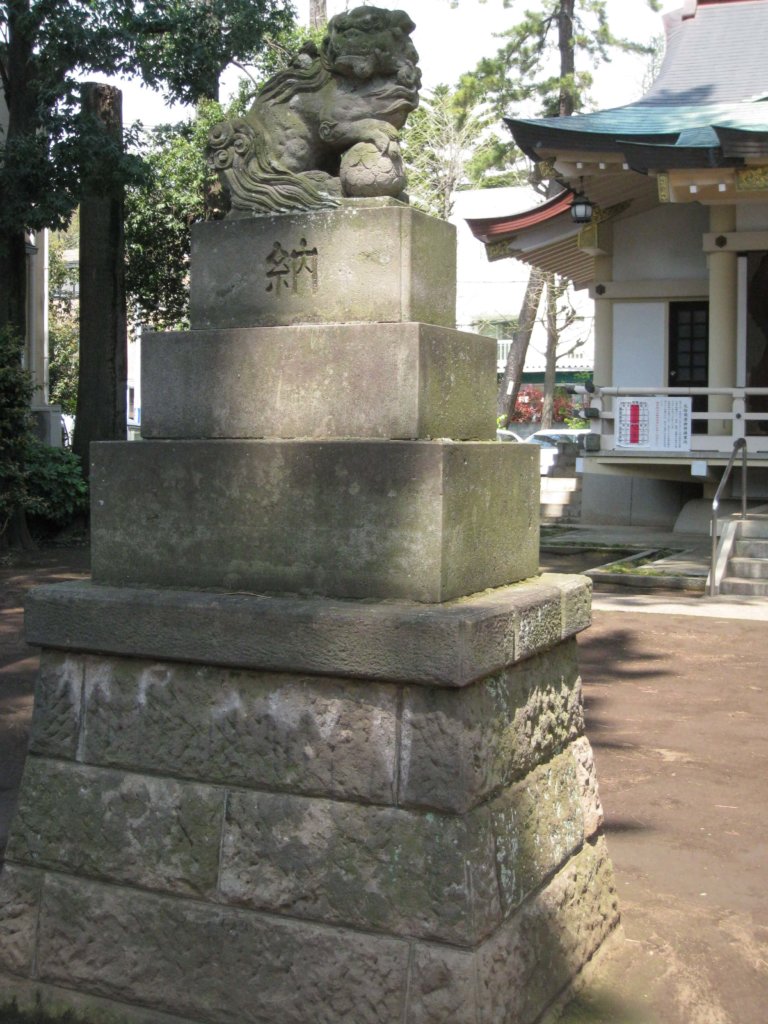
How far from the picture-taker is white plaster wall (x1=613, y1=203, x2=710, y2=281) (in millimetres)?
16828

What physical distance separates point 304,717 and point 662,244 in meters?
15.3

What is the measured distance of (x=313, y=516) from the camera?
125 inches

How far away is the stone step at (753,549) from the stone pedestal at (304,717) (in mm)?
8714

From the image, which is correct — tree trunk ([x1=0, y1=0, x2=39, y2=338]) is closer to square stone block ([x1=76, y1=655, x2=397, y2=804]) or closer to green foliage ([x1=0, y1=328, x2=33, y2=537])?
green foliage ([x1=0, y1=328, x2=33, y2=537])

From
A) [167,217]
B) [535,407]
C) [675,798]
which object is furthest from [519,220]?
[535,407]

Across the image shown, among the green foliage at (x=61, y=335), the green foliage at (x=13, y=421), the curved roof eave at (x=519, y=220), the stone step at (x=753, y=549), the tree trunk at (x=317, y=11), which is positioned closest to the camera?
the stone step at (x=753, y=549)

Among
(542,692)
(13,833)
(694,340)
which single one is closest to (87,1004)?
(13,833)

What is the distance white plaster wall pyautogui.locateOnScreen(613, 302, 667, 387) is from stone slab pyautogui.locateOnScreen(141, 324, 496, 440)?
557 inches

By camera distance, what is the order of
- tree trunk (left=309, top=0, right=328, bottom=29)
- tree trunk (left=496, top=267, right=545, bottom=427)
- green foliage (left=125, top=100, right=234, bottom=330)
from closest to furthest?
green foliage (left=125, top=100, right=234, bottom=330)
tree trunk (left=309, top=0, right=328, bottom=29)
tree trunk (left=496, top=267, right=545, bottom=427)

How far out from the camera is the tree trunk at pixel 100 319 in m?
15.8

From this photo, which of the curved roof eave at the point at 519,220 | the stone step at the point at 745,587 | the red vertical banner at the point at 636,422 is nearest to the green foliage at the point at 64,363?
the curved roof eave at the point at 519,220

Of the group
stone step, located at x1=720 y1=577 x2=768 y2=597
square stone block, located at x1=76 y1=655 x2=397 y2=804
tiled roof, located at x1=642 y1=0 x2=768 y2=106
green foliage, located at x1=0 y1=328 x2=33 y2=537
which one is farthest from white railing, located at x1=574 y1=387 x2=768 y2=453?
square stone block, located at x1=76 y1=655 x2=397 y2=804

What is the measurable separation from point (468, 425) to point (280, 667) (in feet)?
3.09

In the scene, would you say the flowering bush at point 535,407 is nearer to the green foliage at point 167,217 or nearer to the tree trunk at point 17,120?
the green foliage at point 167,217
